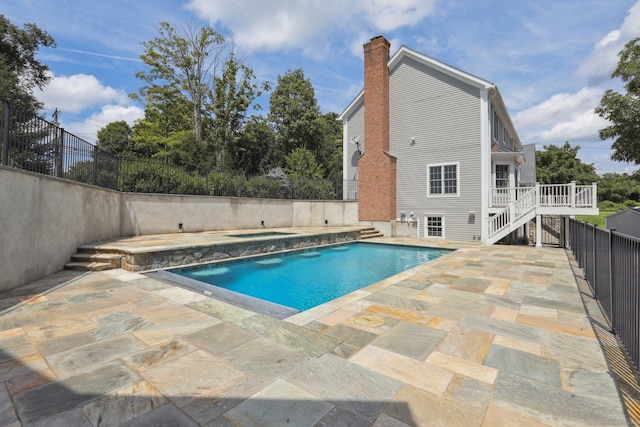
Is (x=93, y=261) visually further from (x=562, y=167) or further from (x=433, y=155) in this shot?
(x=562, y=167)

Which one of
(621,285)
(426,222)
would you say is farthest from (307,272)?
(426,222)

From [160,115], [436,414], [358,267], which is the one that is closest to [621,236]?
[436,414]

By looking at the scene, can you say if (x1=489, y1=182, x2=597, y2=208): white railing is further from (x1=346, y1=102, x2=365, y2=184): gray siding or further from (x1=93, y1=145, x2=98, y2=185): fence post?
(x1=93, y1=145, x2=98, y2=185): fence post

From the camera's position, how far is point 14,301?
4250 mm

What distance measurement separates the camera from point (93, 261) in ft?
21.4

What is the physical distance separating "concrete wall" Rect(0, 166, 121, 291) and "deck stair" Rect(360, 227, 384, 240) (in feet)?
33.9

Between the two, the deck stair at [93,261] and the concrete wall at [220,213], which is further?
the concrete wall at [220,213]

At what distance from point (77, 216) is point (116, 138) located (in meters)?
33.4

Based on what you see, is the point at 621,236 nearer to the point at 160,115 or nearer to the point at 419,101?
the point at 419,101

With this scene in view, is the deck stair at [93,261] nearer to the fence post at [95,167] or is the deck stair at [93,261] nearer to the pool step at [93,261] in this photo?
the pool step at [93,261]

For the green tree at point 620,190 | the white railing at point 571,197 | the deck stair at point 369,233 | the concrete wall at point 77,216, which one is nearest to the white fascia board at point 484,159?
the white railing at point 571,197

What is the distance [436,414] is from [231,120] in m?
26.0

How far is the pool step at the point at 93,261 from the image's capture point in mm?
6305

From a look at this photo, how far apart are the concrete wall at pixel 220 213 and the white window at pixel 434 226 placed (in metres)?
3.69
